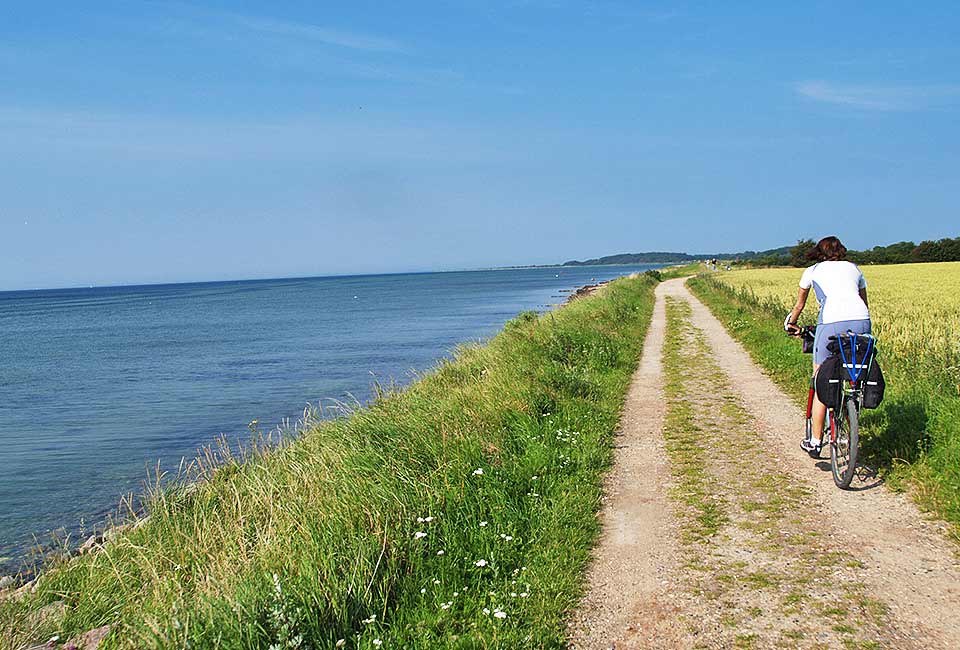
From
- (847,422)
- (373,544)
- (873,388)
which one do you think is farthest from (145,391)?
(873,388)

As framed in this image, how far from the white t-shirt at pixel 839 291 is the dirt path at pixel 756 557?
1579 mm

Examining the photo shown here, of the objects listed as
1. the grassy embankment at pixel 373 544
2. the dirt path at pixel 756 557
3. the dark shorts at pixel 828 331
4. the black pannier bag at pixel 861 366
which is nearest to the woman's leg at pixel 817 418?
the dark shorts at pixel 828 331

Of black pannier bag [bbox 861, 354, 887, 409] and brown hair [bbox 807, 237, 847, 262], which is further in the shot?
brown hair [bbox 807, 237, 847, 262]

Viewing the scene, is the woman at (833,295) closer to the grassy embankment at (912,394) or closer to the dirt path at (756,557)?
the grassy embankment at (912,394)

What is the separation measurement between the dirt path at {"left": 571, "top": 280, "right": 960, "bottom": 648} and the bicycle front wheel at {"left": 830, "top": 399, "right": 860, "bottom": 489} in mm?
157

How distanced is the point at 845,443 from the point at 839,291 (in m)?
1.44

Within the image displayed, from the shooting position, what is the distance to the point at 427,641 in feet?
13.2

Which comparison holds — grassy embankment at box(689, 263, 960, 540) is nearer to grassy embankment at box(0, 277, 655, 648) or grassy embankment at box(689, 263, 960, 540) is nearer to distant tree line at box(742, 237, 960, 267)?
grassy embankment at box(0, 277, 655, 648)

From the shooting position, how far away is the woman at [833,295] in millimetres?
6473

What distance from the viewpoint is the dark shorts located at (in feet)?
21.1

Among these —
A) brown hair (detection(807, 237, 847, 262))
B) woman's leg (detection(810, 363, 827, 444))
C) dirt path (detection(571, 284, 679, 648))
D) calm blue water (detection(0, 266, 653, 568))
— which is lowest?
calm blue water (detection(0, 266, 653, 568))

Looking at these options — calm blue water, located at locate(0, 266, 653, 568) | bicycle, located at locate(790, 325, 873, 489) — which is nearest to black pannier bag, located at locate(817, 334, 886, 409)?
bicycle, located at locate(790, 325, 873, 489)

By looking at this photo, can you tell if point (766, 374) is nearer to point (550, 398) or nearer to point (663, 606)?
point (550, 398)

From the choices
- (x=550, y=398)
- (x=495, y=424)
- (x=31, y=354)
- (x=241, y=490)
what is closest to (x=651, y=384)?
(x=550, y=398)
